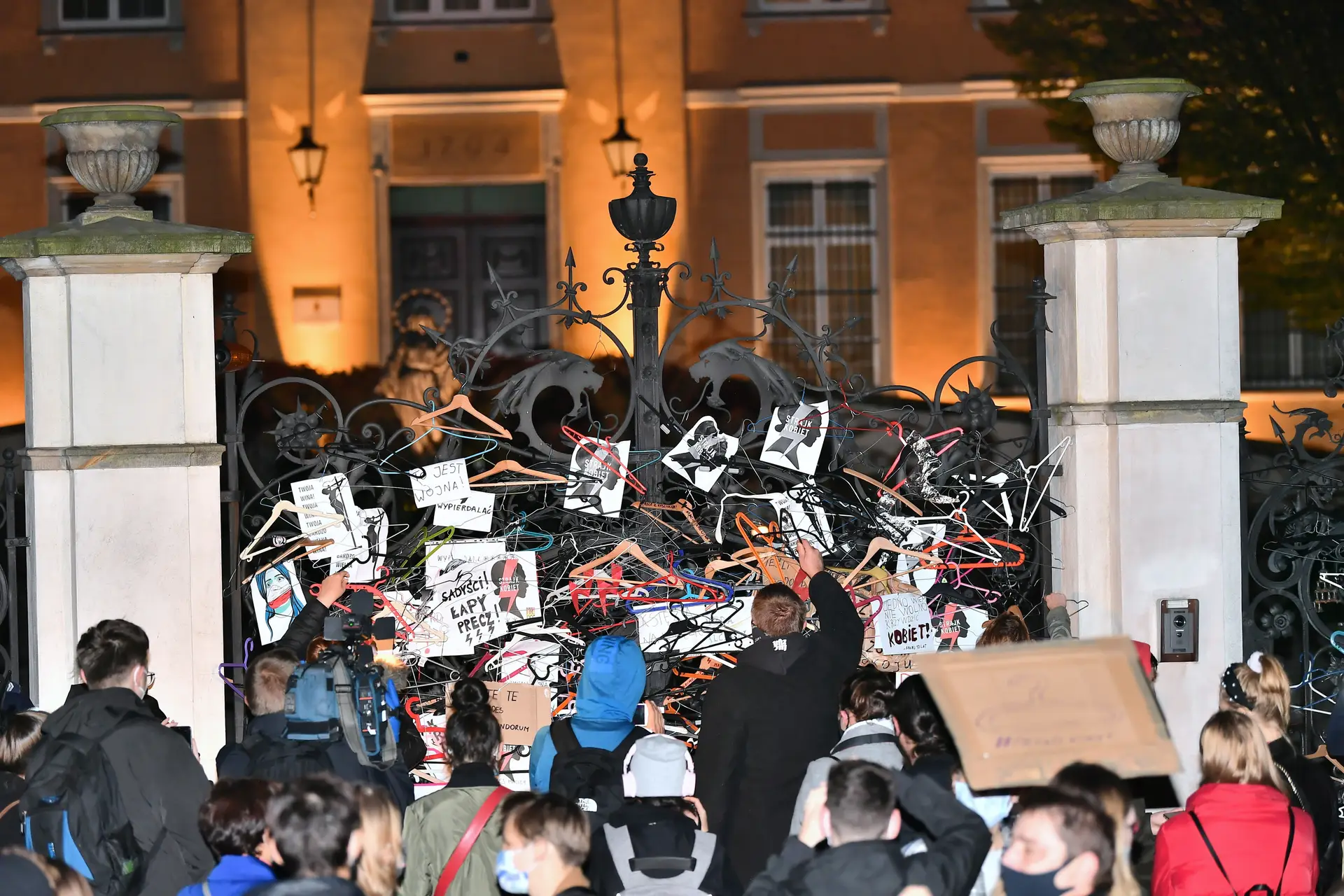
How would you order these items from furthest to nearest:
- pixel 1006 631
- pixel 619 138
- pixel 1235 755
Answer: pixel 619 138
pixel 1006 631
pixel 1235 755

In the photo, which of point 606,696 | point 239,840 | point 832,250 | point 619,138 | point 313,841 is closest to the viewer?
point 313,841

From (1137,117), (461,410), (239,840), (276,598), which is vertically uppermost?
(1137,117)

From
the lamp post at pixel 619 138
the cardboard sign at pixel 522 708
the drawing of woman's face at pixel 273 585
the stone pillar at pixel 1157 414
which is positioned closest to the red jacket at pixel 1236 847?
the stone pillar at pixel 1157 414

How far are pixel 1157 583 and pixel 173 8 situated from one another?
1505 cm

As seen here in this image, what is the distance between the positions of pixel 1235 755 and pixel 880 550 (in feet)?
8.16

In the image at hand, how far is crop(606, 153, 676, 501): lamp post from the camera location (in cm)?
741

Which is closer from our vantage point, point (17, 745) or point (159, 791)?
point (159, 791)

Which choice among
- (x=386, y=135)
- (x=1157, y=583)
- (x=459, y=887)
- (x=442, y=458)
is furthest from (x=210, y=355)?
(x=386, y=135)

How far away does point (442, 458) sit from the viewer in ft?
24.9

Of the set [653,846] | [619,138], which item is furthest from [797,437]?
[619,138]

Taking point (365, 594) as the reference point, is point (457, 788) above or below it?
below

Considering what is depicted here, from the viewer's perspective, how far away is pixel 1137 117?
767cm

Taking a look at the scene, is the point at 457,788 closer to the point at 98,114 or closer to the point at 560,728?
the point at 560,728

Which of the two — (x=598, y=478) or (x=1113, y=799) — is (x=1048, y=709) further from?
(x=598, y=478)
